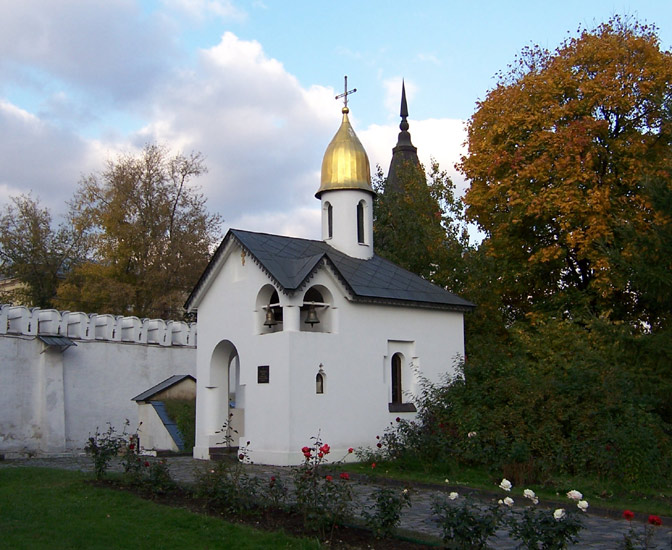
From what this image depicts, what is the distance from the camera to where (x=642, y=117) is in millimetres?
22297

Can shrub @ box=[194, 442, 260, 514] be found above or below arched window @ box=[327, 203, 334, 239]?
below

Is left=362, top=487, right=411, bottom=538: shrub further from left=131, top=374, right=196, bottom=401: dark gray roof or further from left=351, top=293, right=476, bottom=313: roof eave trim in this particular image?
left=131, top=374, right=196, bottom=401: dark gray roof

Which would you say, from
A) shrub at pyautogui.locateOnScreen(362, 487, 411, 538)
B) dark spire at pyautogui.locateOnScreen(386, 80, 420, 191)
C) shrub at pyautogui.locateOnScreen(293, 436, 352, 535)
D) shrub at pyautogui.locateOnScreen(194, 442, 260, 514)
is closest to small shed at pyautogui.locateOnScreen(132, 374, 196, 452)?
shrub at pyautogui.locateOnScreen(194, 442, 260, 514)

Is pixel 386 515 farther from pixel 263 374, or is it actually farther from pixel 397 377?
pixel 397 377

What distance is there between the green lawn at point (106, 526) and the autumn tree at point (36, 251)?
84.9ft

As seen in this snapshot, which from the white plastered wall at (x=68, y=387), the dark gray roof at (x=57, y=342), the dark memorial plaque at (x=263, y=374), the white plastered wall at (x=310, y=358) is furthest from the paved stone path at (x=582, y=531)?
the dark gray roof at (x=57, y=342)

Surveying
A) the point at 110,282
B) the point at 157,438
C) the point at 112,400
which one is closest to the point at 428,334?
the point at 157,438

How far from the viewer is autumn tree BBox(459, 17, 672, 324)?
2106 centimetres

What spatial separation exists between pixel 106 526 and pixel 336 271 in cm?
977

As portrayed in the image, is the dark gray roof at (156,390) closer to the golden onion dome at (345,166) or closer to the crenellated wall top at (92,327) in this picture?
the crenellated wall top at (92,327)

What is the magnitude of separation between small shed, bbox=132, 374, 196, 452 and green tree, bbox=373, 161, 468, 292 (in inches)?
377

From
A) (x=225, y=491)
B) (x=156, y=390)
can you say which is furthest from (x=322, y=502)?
(x=156, y=390)

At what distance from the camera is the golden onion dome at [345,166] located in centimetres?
2127

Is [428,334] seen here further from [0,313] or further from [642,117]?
[0,313]
